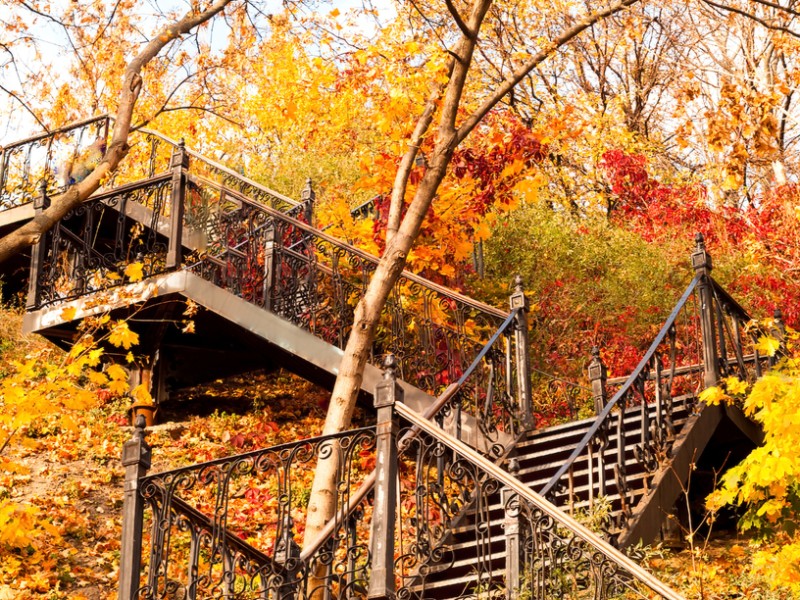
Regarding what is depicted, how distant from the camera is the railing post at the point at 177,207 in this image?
14.2 meters

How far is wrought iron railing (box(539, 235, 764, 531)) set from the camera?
9812mm

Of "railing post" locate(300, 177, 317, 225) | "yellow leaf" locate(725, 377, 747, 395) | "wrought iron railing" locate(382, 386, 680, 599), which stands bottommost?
"wrought iron railing" locate(382, 386, 680, 599)

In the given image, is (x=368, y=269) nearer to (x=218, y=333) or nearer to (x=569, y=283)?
(x=218, y=333)

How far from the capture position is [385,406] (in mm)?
8945

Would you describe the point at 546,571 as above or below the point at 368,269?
below

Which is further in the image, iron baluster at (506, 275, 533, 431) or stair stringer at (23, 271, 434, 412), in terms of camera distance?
stair stringer at (23, 271, 434, 412)

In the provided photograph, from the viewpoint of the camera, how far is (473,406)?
1214 centimetres

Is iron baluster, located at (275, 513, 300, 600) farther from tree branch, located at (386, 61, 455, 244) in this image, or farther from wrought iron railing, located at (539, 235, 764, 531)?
tree branch, located at (386, 61, 455, 244)

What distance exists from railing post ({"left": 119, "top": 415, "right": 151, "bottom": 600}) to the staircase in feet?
0.05

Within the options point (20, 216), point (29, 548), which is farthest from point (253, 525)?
point (20, 216)

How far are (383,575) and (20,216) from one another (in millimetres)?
11097

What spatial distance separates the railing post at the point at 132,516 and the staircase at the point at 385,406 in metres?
0.02

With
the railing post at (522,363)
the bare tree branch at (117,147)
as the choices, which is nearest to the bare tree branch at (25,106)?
the bare tree branch at (117,147)

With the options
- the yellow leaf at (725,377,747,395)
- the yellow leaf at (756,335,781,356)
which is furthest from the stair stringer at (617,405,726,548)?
the yellow leaf at (756,335,781,356)
